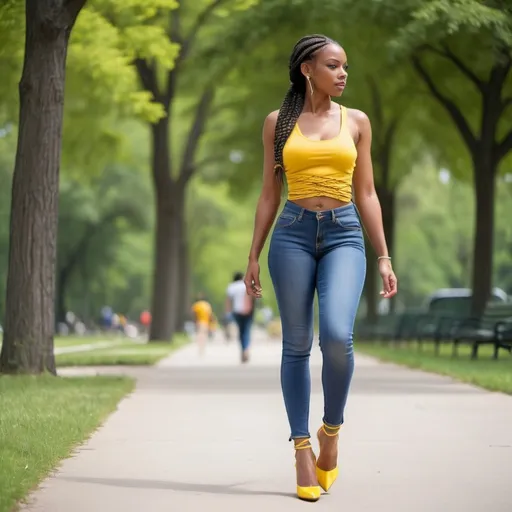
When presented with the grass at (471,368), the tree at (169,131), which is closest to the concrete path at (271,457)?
the grass at (471,368)

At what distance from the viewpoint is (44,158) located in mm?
15680

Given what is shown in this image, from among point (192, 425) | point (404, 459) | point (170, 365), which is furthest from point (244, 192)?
point (404, 459)

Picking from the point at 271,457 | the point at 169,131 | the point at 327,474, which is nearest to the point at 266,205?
the point at 327,474

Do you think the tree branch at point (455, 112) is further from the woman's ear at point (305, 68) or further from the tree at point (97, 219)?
the tree at point (97, 219)

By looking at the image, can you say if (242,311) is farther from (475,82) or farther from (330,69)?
(330,69)

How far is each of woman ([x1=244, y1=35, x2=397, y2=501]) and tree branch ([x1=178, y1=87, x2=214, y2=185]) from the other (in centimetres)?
2950

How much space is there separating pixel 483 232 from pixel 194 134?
12275 millimetres

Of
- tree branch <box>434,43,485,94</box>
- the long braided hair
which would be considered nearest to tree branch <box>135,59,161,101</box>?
tree branch <box>434,43,485,94</box>

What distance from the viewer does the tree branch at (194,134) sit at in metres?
36.5

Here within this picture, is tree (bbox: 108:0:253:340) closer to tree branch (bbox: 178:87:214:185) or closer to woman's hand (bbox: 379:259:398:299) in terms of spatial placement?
tree branch (bbox: 178:87:214:185)

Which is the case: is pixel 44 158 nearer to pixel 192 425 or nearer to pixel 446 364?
pixel 192 425

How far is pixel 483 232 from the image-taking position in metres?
26.5

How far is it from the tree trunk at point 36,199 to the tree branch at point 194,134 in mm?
20735

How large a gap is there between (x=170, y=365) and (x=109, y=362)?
3.03 feet
